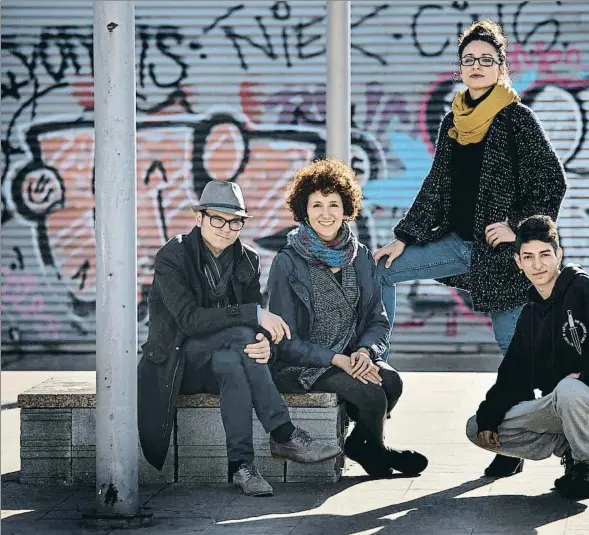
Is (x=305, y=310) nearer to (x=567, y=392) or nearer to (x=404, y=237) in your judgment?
(x=404, y=237)

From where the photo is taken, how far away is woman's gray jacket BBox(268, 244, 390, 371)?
6418 millimetres

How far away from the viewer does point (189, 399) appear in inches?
253

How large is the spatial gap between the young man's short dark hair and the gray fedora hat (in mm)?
1275

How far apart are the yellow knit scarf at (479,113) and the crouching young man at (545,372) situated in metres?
0.68

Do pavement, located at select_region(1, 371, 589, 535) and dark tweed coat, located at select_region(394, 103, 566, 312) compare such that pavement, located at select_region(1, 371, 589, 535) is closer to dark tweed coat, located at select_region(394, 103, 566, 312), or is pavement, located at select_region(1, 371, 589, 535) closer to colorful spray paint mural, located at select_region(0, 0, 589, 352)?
dark tweed coat, located at select_region(394, 103, 566, 312)

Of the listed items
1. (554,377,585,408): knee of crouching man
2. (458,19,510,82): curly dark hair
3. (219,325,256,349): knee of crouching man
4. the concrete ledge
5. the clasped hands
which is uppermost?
(458,19,510,82): curly dark hair

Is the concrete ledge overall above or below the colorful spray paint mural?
below

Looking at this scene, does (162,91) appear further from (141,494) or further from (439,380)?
(141,494)

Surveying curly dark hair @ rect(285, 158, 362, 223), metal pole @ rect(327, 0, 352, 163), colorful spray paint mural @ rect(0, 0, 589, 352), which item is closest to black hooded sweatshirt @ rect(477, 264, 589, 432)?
curly dark hair @ rect(285, 158, 362, 223)

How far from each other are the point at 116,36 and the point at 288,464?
85.2 inches

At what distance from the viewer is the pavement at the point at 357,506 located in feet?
18.0

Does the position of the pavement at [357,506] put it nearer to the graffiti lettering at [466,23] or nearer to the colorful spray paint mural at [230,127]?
the colorful spray paint mural at [230,127]

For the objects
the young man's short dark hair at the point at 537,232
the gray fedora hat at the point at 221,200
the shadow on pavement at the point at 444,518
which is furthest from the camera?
the gray fedora hat at the point at 221,200

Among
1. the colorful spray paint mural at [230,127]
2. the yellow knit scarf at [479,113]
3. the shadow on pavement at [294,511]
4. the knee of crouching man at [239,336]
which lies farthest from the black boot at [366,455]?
the colorful spray paint mural at [230,127]
